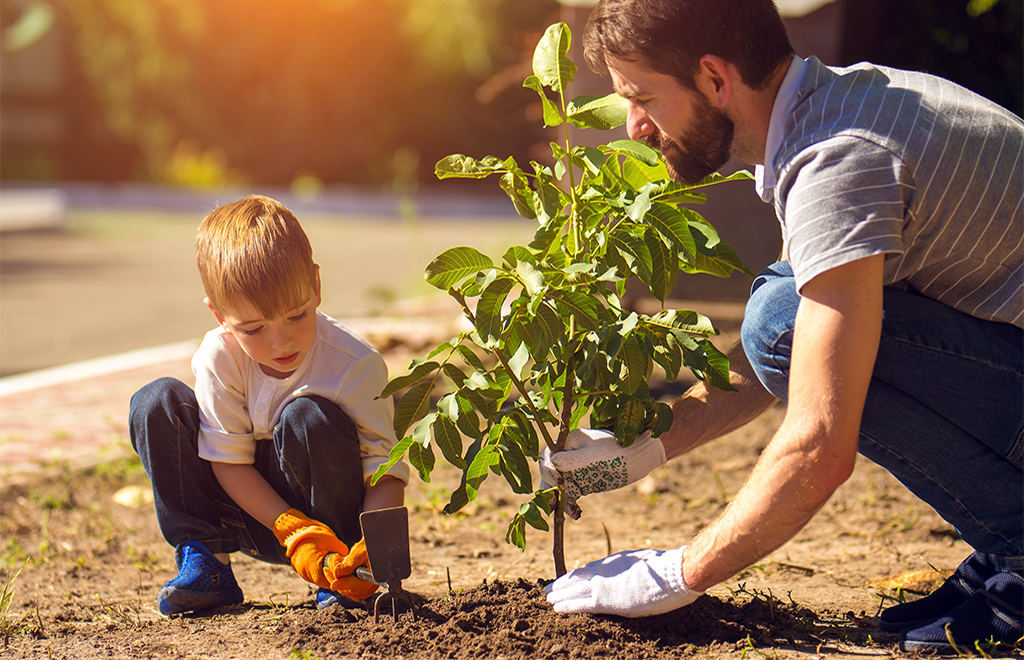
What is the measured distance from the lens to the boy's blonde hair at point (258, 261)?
2.11 meters

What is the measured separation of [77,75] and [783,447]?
29569mm

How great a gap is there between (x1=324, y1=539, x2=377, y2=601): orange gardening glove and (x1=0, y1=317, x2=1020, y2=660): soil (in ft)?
0.18

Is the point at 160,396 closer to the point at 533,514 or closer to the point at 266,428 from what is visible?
the point at 266,428

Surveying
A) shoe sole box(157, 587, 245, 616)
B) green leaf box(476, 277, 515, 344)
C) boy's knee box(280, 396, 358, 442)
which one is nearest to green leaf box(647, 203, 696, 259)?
green leaf box(476, 277, 515, 344)

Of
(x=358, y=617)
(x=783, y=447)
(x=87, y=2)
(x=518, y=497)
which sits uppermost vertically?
(x=87, y=2)

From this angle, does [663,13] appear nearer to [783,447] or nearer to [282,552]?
[783,447]

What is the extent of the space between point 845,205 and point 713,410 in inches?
27.4

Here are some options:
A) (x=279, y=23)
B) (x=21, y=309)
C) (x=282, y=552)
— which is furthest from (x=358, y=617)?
(x=279, y=23)

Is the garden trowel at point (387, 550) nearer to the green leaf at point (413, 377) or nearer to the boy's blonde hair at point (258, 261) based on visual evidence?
the green leaf at point (413, 377)

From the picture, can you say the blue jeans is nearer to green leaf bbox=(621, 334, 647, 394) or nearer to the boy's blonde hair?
green leaf bbox=(621, 334, 647, 394)

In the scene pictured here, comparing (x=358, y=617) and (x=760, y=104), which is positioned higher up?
(x=760, y=104)

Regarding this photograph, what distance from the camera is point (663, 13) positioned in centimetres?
180

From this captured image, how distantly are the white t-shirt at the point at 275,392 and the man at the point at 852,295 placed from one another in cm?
46

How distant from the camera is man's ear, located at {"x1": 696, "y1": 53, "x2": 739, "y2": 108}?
181 centimetres
